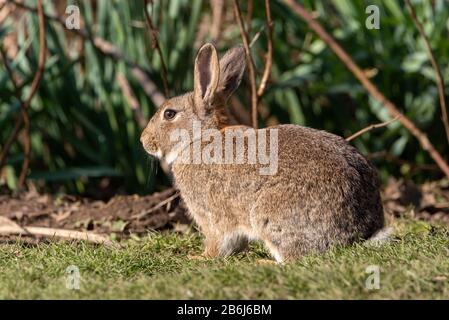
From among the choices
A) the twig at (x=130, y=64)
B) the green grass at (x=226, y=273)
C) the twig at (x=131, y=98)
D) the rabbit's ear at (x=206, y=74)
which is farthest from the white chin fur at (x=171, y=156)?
the twig at (x=131, y=98)

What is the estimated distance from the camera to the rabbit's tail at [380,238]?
5.82m

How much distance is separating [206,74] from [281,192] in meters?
1.24

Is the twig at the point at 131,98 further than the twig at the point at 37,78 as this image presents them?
Yes

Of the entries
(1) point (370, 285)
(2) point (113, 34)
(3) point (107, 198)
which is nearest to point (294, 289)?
(1) point (370, 285)

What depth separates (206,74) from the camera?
6.61 metres

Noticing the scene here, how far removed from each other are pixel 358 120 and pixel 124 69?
8.97ft

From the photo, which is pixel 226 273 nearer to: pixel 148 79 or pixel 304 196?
pixel 304 196

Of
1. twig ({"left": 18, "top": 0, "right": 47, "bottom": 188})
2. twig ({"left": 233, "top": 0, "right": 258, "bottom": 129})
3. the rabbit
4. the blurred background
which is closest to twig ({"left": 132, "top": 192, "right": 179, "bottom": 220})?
twig ({"left": 233, "top": 0, "right": 258, "bottom": 129})

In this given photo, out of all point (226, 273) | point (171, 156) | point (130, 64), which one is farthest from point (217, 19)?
point (226, 273)

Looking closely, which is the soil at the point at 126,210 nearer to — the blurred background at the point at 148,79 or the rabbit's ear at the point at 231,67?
the blurred background at the point at 148,79

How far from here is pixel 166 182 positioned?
9.95 meters

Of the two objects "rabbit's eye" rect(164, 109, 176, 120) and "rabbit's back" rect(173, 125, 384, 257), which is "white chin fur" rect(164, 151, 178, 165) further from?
"rabbit's back" rect(173, 125, 384, 257)

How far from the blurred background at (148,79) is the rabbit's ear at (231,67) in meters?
2.72

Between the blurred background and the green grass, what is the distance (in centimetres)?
353
